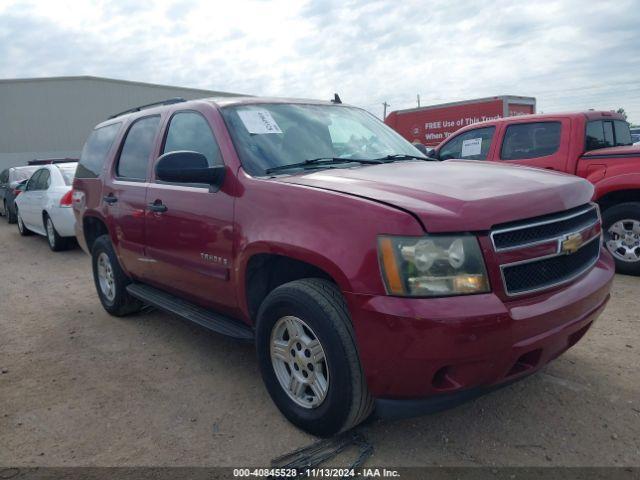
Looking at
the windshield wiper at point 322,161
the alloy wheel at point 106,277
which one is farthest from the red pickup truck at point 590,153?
the alloy wheel at point 106,277

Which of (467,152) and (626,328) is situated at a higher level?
(467,152)

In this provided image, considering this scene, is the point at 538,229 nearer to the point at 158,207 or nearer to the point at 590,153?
the point at 158,207

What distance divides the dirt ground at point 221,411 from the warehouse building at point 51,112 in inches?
1080

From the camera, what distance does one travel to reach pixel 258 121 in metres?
3.50

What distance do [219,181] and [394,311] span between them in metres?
1.50

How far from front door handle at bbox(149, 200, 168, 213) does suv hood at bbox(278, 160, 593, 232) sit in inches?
47.2

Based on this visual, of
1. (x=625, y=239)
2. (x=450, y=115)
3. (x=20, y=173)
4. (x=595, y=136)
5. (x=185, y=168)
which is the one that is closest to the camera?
(x=185, y=168)

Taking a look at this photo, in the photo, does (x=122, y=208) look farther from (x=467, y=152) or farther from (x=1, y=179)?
(x=1, y=179)

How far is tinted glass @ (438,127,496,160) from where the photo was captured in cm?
694

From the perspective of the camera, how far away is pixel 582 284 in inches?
106

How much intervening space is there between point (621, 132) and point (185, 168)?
5.85 m

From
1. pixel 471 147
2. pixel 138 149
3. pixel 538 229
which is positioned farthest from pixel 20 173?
pixel 538 229

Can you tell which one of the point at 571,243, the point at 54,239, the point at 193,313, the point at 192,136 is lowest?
the point at 54,239

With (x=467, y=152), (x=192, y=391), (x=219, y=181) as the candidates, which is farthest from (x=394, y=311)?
(x=467, y=152)
